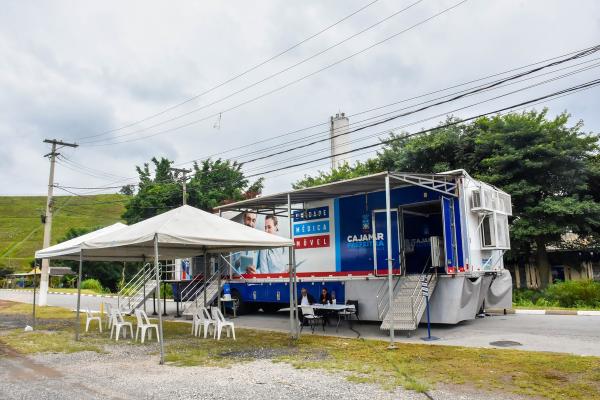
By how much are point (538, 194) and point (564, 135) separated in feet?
8.06

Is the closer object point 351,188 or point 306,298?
point 351,188

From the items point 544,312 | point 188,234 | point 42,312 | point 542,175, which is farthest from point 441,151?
point 42,312

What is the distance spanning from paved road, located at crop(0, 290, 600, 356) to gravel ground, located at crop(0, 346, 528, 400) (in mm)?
4010

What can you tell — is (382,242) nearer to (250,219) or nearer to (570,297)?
(250,219)

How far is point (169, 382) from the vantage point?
6949 mm

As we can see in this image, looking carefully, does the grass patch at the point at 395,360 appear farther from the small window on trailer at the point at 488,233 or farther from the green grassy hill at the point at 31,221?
the green grassy hill at the point at 31,221

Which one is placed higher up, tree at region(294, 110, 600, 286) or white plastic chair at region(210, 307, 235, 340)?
tree at region(294, 110, 600, 286)

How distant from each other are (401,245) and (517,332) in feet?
11.0

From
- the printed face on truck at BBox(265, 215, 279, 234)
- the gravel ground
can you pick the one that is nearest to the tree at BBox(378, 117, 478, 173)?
the printed face on truck at BBox(265, 215, 279, 234)

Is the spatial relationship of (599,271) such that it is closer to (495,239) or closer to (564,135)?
(564,135)

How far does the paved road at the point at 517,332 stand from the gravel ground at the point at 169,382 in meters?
4.01

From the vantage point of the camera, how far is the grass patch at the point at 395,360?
6.48 metres

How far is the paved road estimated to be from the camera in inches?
373

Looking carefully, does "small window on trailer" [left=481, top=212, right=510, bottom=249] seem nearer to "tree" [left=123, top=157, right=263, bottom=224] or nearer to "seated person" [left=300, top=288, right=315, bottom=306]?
"seated person" [left=300, top=288, right=315, bottom=306]
